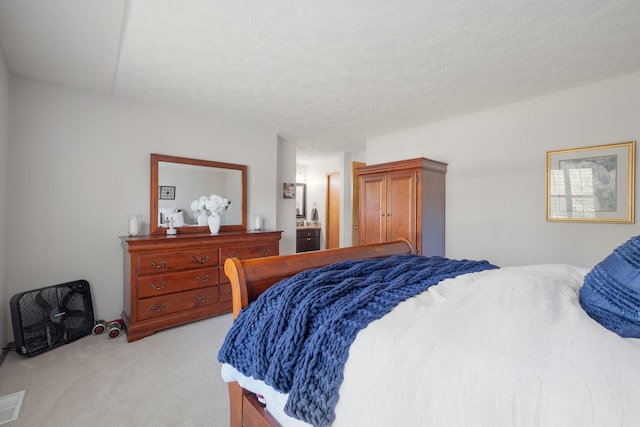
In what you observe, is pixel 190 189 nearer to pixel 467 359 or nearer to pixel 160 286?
pixel 160 286

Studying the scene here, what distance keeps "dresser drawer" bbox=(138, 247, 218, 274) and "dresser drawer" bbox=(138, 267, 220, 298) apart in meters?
0.06

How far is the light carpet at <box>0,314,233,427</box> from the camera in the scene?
1616 millimetres

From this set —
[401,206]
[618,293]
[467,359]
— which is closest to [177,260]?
[401,206]

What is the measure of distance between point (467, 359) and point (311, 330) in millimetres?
485

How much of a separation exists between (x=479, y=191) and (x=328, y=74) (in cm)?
221

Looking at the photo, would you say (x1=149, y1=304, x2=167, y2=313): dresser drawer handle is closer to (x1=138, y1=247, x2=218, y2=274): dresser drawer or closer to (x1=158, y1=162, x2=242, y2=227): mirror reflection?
(x1=138, y1=247, x2=218, y2=274): dresser drawer

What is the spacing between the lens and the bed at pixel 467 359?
577mm

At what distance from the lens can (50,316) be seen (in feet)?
7.84

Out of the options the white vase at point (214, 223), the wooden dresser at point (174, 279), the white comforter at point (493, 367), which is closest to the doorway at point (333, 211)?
the wooden dresser at point (174, 279)

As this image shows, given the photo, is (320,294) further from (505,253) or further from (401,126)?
(401,126)

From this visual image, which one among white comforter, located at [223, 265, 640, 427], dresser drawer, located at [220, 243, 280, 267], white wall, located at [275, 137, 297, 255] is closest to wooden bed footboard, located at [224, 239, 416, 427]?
white comforter, located at [223, 265, 640, 427]

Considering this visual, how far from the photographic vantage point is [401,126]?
386 cm

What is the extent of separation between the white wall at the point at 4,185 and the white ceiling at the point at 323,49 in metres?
0.21

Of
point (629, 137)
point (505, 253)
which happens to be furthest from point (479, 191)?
point (629, 137)
